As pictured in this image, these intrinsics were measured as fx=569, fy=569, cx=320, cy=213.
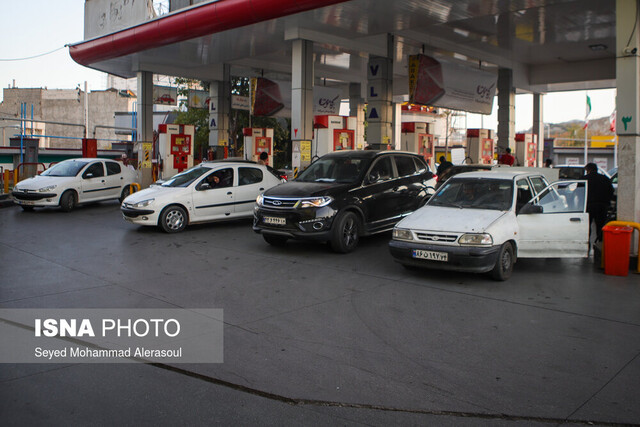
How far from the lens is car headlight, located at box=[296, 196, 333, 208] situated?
33.1 ft

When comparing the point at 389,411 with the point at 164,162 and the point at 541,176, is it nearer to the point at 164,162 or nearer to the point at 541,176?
the point at 541,176

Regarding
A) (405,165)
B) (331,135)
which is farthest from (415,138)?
(405,165)

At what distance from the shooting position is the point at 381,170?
11414mm

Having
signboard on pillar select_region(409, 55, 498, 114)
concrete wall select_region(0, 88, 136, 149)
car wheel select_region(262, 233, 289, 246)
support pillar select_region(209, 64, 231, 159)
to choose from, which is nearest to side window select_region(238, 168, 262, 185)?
car wheel select_region(262, 233, 289, 246)

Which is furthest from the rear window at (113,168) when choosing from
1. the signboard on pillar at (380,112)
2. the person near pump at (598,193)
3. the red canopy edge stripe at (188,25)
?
the person near pump at (598,193)

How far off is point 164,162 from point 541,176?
14.8m

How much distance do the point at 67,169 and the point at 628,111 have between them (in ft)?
49.2

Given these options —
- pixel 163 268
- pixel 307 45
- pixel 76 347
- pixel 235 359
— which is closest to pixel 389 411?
pixel 235 359

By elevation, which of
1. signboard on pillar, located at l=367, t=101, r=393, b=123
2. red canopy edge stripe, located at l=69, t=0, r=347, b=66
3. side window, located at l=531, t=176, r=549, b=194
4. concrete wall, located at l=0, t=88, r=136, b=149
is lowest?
side window, located at l=531, t=176, r=549, b=194

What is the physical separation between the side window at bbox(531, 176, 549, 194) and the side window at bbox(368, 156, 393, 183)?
293cm

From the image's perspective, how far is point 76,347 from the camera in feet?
18.0

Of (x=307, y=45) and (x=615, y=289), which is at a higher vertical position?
(x=307, y=45)

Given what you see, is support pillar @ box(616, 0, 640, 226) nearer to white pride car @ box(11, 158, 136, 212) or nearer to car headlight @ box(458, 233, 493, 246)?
car headlight @ box(458, 233, 493, 246)

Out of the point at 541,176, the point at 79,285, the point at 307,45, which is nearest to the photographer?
the point at 79,285
